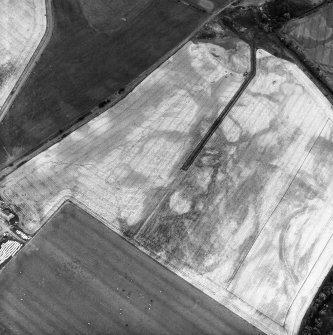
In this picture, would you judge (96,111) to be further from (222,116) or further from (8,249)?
(8,249)

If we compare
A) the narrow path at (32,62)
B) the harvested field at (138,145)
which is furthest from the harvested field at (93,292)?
the narrow path at (32,62)

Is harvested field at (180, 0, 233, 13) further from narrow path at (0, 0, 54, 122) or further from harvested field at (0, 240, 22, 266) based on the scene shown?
harvested field at (0, 240, 22, 266)

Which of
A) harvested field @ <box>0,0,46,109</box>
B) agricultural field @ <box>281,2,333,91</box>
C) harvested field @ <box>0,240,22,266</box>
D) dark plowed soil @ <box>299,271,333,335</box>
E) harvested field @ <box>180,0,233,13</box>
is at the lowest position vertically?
harvested field @ <box>0,240,22,266</box>

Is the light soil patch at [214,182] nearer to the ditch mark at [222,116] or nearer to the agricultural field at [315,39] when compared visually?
the ditch mark at [222,116]

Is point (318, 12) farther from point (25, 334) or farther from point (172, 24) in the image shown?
point (25, 334)

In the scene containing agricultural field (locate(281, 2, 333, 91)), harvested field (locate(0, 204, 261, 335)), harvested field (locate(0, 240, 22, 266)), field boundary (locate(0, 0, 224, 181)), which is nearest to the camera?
harvested field (locate(0, 204, 261, 335))

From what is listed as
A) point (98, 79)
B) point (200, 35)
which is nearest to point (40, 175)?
point (98, 79)

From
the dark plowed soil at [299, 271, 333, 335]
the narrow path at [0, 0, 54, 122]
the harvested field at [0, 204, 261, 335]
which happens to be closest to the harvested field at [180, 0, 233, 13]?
the narrow path at [0, 0, 54, 122]
